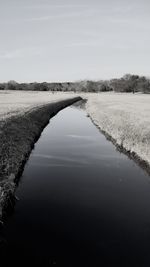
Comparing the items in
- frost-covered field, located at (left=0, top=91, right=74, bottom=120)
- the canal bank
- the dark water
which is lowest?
the dark water

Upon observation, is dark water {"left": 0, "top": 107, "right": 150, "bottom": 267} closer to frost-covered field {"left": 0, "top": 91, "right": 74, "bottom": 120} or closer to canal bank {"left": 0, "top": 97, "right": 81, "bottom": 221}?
canal bank {"left": 0, "top": 97, "right": 81, "bottom": 221}

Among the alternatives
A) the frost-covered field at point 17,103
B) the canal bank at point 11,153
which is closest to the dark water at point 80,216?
the canal bank at point 11,153

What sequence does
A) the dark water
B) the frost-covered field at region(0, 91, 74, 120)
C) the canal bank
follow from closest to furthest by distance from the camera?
the dark water → the canal bank → the frost-covered field at region(0, 91, 74, 120)

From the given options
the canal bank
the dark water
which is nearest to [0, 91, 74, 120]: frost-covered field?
the canal bank

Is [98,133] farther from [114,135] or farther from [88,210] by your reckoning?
[88,210]

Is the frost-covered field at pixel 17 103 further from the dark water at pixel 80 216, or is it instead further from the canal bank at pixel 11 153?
the dark water at pixel 80 216

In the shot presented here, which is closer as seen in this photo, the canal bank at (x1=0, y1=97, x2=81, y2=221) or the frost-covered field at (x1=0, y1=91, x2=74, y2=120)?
the canal bank at (x1=0, y1=97, x2=81, y2=221)

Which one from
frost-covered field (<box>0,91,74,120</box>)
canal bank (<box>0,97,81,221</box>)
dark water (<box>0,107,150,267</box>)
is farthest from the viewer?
frost-covered field (<box>0,91,74,120</box>)

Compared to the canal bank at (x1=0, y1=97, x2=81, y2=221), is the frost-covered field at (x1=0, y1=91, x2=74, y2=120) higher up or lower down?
higher up

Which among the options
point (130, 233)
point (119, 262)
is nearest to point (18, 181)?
point (130, 233)

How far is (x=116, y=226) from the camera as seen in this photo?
1395cm

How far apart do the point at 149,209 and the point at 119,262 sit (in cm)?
482

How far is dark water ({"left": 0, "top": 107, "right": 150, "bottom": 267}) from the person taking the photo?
38.7 feet

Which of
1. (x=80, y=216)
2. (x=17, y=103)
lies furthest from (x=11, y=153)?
(x=17, y=103)
